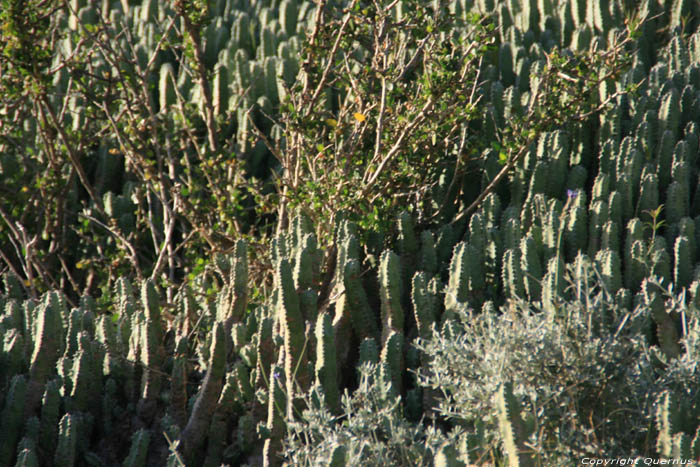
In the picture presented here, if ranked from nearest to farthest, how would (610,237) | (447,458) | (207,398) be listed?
(447,458) → (207,398) → (610,237)

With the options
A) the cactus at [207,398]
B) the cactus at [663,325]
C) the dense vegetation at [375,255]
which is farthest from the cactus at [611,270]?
the cactus at [207,398]

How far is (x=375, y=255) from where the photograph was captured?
4.21m

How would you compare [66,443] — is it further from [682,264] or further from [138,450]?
[682,264]

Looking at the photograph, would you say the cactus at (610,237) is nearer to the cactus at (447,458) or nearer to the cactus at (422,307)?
the cactus at (422,307)

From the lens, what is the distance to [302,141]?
4379 mm

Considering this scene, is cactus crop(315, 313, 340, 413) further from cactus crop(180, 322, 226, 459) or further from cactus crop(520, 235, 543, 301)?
cactus crop(520, 235, 543, 301)

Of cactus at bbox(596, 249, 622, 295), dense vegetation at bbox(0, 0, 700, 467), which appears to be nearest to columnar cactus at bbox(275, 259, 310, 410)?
dense vegetation at bbox(0, 0, 700, 467)

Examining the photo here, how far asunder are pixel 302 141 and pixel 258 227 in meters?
1.02

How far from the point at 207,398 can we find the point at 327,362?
1.81 feet

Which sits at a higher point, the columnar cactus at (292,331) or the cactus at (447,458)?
the columnar cactus at (292,331)

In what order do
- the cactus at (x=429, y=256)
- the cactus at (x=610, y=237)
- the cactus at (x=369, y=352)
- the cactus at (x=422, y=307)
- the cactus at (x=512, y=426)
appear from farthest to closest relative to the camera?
the cactus at (x=429, y=256) → the cactus at (x=610, y=237) → the cactus at (x=422, y=307) → the cactus at (x=369, y=352) → the cactus at (x=512, y=426)

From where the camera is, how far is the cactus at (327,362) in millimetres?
3311

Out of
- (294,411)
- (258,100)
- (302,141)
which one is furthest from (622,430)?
(258,100)

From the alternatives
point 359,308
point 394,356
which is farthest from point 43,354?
point 394,356
